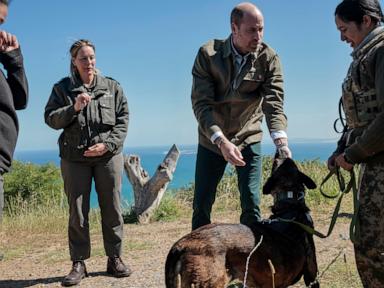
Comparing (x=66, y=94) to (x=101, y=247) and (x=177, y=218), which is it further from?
(x=177, y=218)

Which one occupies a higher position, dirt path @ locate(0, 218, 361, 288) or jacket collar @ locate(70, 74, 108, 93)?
jacket collar @ locate(70, 74, 108, 93)

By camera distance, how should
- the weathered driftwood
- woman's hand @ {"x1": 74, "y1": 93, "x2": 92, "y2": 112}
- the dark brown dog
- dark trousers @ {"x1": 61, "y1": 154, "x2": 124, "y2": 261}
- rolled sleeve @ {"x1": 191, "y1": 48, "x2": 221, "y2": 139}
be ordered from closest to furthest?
the dark brown dog → rolled sleeve @ {"x1": 191, "y1": 48, "x2": 221, "y2": 139} → woman's hand @ {"x1": 74, "y1": 93, "x2": 92, "y2": 112} → dark trousers @ {"x1": 61, "y1": 154, "x2": 124, "y2": 261} → the weathered driftwood

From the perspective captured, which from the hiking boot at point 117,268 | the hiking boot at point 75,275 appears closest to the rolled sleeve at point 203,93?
the hiking boot at point 117,268

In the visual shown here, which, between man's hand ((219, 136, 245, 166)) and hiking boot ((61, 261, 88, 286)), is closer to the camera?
man's hand ((219, 136, 245, 166))

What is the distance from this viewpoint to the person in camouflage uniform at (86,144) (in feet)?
17.6

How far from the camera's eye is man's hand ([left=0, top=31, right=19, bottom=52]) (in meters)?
3.38

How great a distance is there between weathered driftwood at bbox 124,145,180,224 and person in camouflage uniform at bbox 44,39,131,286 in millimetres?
4379

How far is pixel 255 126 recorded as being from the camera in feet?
15.9

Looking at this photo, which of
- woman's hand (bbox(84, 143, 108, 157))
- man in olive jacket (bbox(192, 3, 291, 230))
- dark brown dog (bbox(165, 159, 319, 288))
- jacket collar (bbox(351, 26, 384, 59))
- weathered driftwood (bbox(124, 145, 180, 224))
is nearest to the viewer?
jacket collar (bbox(351, 26, 384, 59))

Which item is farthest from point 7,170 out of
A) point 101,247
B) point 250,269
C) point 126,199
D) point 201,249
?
point 126,199

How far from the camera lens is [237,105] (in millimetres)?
4711

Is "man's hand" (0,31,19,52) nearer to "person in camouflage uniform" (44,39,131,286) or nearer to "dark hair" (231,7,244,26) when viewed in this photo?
"person in camouflage uniform" (44,39,131,286)

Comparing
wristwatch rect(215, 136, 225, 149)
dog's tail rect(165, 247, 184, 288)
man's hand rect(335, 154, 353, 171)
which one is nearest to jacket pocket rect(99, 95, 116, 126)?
wristwatch rect(215, 136, 225, 149)

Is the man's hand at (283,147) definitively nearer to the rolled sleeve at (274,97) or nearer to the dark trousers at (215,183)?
the rolled sleeve at (274,97)
